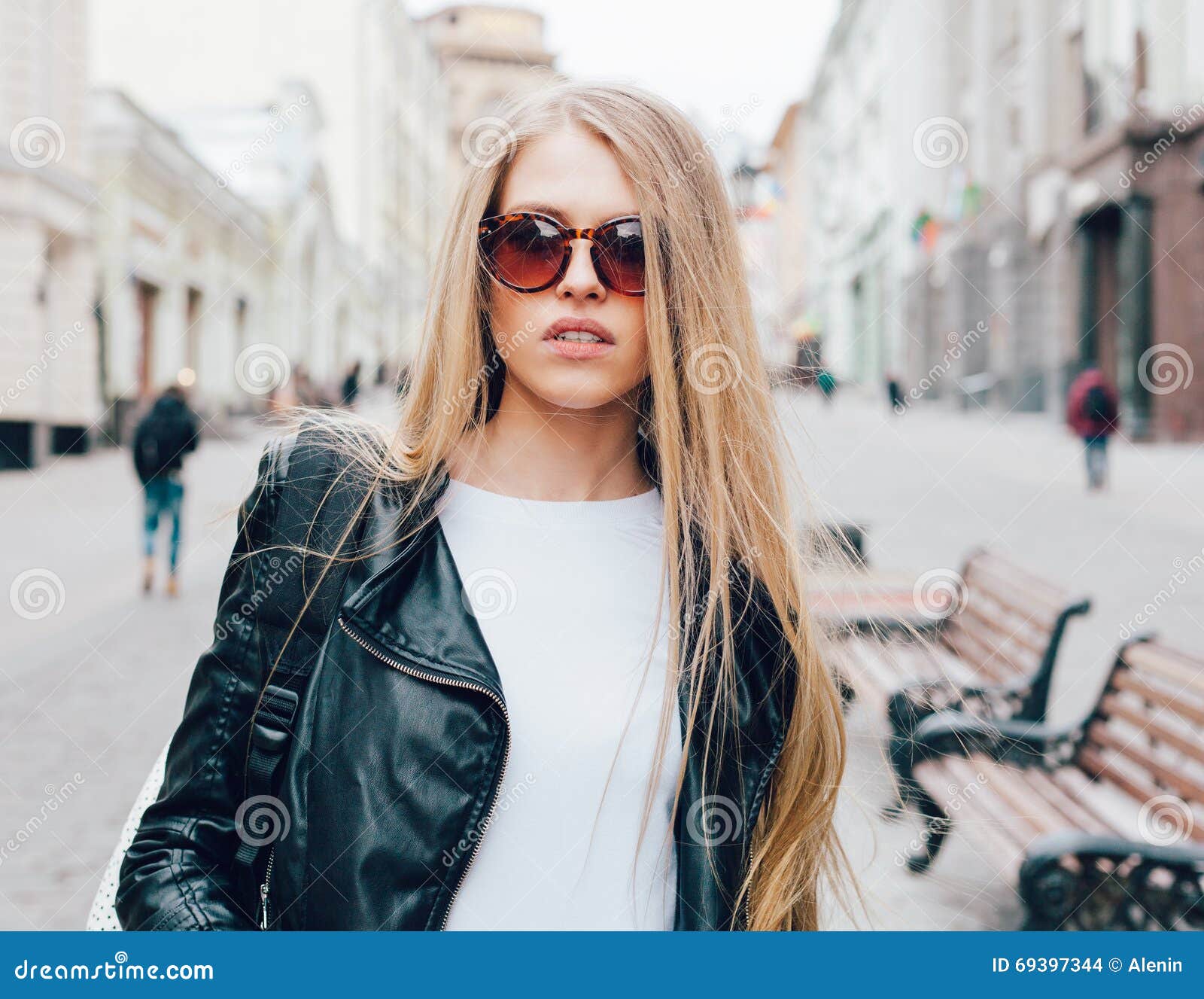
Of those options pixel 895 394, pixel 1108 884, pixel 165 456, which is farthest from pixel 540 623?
pixel 895 394

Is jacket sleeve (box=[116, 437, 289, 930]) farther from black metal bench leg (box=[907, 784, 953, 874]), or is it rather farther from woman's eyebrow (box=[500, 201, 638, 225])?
black metal bench leg (box=[907, 784, 953, 874])

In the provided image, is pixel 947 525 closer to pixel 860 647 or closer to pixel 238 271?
pixel 860 647

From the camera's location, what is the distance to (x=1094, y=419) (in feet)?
48.4

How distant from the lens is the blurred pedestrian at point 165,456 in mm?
8875

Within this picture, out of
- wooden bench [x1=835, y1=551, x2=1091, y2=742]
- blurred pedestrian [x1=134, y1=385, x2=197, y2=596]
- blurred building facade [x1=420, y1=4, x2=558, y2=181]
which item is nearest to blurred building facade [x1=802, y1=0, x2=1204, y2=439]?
wooden bench [x1=835, y1=551, x2=1091, y2=742]

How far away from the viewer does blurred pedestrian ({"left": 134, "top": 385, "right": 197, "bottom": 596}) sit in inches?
349

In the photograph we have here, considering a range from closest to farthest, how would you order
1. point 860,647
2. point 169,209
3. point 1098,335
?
point 860,647
point 1098,335
point 169,209

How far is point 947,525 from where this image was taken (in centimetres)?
1165

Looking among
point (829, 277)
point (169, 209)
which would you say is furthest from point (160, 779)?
point (829, 277)

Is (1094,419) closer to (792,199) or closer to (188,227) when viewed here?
(188,227)

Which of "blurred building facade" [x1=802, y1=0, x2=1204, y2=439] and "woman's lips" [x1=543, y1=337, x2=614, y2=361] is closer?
"woman's lips" [x1=543, y1=337, x2=614, y2=361]

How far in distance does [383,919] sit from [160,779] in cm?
32

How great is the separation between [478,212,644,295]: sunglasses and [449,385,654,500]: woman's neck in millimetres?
178

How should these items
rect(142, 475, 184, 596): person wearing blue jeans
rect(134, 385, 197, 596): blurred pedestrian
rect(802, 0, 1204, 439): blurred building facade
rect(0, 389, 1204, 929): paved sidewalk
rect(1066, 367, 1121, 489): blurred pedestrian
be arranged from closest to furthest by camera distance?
1. rect(0, 389, 1204, 929): paved sidewalk
2. rect(142, 475, 184, 596): person wearing blue jeans
3. rect(134, 385, 197, 596): blurred pedestrian
4. rect(1066, 367, 1121, 489): blurred pedestrian
5. rect(802, 0, 1204, 439): blurred building facade
